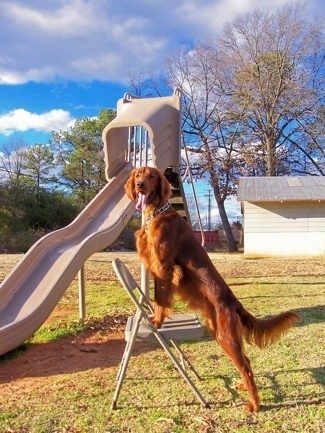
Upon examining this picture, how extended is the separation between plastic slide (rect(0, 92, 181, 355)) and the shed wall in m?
9.48

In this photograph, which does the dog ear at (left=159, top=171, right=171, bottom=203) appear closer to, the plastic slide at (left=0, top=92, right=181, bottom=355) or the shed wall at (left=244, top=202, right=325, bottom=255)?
the plastic slide at (left=0, top=92, right=181, bottom=355)

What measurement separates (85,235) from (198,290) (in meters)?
2.58

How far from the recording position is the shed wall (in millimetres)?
15383

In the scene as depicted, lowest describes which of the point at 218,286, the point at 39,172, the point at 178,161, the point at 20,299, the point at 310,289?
the point at 310,289

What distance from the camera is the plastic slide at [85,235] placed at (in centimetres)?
374

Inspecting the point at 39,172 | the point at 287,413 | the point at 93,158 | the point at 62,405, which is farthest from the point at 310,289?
the point at 39,172

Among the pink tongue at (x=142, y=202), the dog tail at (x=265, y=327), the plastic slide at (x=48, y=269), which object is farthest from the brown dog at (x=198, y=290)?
the plastic slide at (x=48, y=269)

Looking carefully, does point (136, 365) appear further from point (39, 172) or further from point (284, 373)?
point (39, 172)

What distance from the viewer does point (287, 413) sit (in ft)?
9.19

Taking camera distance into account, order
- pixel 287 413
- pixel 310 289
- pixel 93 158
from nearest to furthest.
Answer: pixel 287 413
pixel 310 289
pixel 93 158

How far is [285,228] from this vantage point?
1553cm

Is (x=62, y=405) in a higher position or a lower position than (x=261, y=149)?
lower

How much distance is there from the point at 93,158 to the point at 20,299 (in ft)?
74.6

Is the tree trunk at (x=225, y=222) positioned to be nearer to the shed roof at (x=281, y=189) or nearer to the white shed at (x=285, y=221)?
the shed roof at (x=281, y=189)
